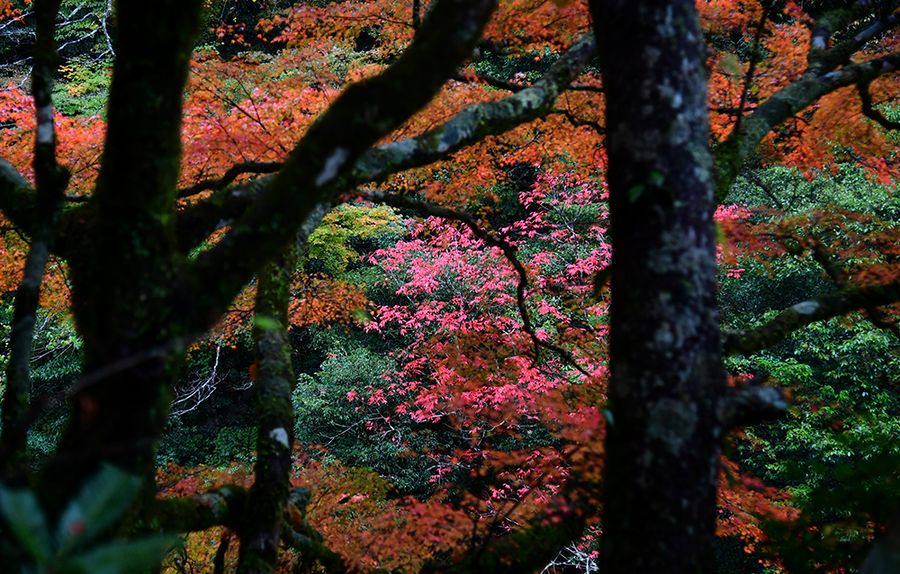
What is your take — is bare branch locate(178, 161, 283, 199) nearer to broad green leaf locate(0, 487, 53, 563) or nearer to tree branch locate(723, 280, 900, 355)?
tree branch locate(723, 280, 900, 355)

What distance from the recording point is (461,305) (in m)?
9.82

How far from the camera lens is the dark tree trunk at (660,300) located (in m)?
1.55

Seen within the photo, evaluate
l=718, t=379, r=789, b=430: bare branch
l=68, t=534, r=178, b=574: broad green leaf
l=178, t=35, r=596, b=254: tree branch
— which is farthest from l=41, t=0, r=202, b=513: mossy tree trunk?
l=718, t=379, r=789, b=430: bare branch

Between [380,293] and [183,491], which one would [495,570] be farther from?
[380,293]

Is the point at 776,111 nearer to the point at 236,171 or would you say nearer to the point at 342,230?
the point at 236,171

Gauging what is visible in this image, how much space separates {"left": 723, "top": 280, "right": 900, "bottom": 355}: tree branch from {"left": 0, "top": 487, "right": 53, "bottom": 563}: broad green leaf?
297 cm

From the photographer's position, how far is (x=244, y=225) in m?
1.38

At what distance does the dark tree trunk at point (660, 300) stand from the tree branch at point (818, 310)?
1557 mm

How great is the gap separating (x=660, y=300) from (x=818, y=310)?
2158 mm

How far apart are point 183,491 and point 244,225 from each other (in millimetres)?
5939

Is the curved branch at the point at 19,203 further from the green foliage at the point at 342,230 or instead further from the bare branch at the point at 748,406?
the green foliage at the point at 342,230

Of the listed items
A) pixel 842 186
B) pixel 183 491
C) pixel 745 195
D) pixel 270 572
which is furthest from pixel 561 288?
pixel 270 572

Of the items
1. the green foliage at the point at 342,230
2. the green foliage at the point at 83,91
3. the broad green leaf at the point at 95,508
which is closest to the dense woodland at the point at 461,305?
the broad green leaf at the point at 95,508

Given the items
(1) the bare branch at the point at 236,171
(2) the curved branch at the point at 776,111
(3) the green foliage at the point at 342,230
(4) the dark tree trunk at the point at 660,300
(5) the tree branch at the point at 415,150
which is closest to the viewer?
(4) the dark tree trunk at the point at 660,300
